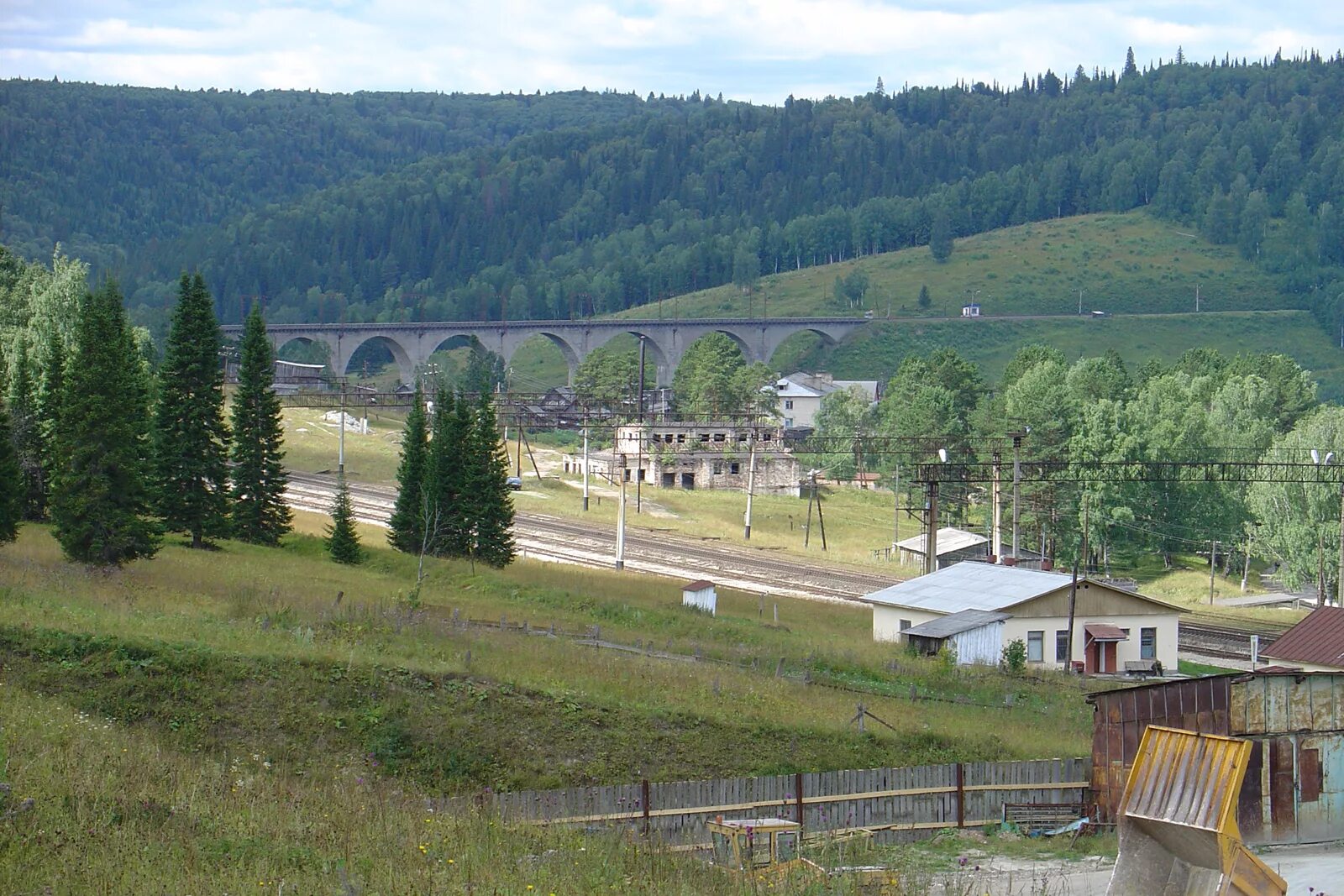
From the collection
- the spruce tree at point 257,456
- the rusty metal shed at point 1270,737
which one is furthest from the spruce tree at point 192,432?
the rusty metal shed at point 1270,737

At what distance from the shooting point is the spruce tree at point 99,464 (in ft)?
122

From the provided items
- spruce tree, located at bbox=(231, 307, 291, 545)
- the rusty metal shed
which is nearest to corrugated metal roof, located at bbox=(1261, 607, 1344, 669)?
the rusty metal shed

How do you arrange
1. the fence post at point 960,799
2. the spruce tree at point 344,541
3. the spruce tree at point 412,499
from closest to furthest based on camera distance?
the fence post at point 960,799
the spruce tree at point 344,541
the spruce tree at point 412,499

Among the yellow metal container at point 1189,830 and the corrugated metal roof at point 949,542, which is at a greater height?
the yellow metal container at point 1189,830

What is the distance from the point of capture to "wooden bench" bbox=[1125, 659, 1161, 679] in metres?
44.6

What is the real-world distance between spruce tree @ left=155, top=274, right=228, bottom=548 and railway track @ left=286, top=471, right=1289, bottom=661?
12.5m

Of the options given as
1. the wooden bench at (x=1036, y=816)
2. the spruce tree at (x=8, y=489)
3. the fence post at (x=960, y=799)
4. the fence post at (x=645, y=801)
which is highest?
the spruce tree at (x=8, y=489)

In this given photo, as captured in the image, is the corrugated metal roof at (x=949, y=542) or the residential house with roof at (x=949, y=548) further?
the corrugated metal roof at (x=949, y=542)

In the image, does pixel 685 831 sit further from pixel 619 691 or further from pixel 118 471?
pixel 118 471

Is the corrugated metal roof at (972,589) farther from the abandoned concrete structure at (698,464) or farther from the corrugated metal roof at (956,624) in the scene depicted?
the abandoned concrete structure at (698,464)

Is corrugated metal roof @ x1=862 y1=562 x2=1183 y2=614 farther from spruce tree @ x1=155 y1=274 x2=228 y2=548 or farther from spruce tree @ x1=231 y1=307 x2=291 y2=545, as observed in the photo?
spruce tree @ x1=155 y1=274 x2=228 y2=548

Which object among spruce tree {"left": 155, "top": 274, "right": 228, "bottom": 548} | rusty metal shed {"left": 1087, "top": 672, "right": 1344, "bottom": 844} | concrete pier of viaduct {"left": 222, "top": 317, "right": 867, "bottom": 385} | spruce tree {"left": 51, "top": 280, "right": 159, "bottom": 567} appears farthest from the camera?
concrete pier of viaduct {"left": 222, "top": 317, "right": 867, "bottom": 385}

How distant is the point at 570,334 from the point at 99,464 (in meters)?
142

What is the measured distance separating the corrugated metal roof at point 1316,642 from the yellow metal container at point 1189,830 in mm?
27912
